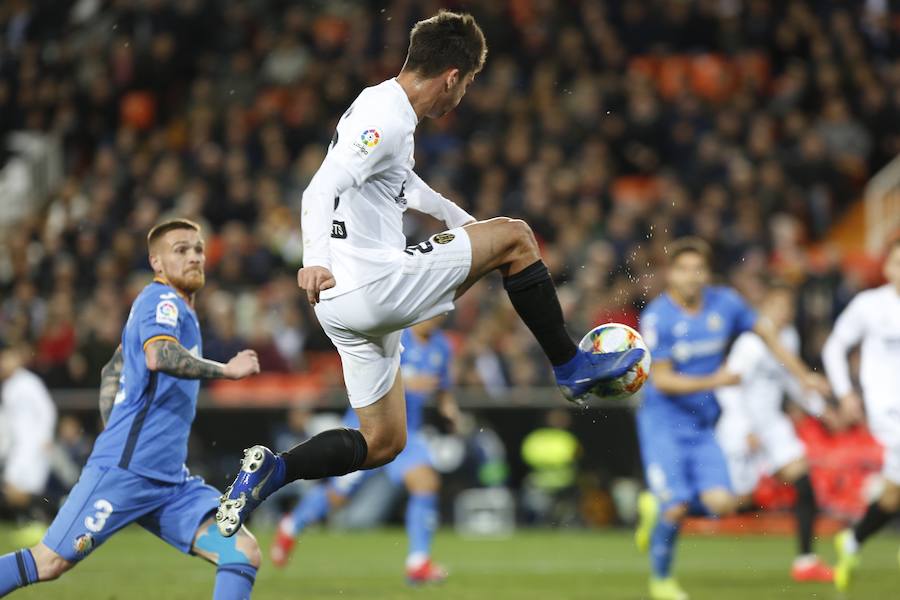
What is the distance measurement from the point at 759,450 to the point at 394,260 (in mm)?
7656

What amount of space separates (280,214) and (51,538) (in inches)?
433

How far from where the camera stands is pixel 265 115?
752 inches

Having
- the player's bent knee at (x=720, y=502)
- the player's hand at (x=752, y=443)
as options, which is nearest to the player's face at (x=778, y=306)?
the player's hand at (x=752, y=443)

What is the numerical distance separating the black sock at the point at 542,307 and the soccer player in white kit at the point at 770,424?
16.5ft

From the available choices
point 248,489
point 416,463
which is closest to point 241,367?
point 248,489

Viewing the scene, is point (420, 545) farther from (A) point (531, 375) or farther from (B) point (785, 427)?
(A) point (531, 375)

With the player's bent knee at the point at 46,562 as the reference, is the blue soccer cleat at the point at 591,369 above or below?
above

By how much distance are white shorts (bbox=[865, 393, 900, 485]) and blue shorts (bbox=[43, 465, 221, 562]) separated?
5.25 meters

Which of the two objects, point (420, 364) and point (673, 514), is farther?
point (420, 364)

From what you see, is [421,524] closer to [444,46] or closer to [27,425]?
[27,425]

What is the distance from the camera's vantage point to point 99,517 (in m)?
6.78

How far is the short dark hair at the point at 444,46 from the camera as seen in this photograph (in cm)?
646

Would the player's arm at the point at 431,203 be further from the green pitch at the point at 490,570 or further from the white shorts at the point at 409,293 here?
the green pitch at the point at 490,570

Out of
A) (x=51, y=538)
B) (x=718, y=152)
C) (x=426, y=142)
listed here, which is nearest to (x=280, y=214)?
(x=426, y=142)
